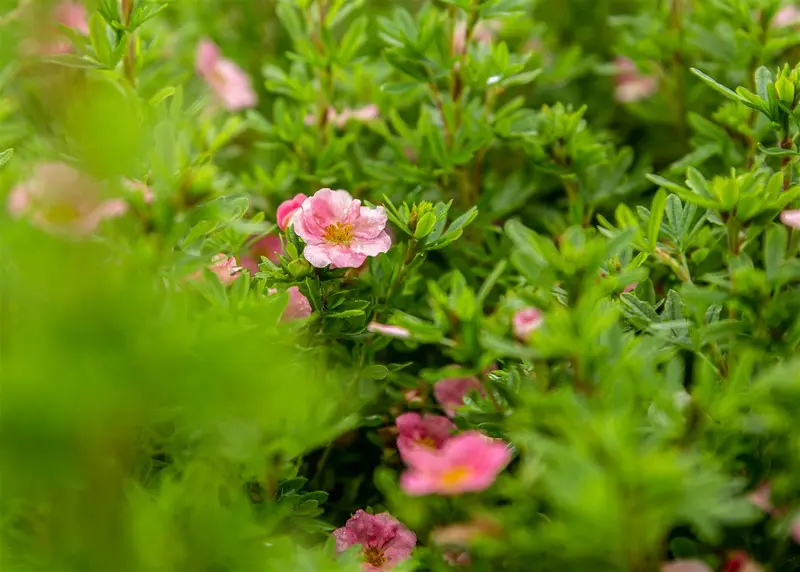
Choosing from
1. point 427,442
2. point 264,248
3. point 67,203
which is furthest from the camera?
point 264,248

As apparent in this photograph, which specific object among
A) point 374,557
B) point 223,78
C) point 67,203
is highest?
point 67,203

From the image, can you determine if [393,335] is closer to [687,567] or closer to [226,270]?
[226,270]

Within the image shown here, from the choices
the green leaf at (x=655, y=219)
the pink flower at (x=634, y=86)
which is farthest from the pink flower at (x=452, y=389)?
the pink flower at (x=634, y=86)

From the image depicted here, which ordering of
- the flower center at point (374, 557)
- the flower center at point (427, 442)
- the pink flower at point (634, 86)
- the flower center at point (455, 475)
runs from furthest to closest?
the pink flower at point (634, 86), the flower center at point (427, 442), the flower center at point (374, 557), the flower center at point (455, 475)

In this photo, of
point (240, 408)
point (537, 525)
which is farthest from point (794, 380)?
point (240, 408)

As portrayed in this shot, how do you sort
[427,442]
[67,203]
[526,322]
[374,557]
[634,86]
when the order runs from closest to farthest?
[67,203], [526,322], [374,557], [427,442], [634,86]

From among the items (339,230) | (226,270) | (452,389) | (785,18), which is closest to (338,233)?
(339,230)

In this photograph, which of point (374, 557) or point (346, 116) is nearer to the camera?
point (374, 557)

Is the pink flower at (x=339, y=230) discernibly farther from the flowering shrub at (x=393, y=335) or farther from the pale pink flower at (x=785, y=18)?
the pale pink flower at (x=785, y=18)
